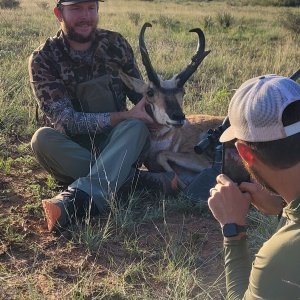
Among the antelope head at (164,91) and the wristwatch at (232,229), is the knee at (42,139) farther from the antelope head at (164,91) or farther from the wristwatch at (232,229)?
the wristwatch at (232,229)

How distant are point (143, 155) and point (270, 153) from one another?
3372 mm

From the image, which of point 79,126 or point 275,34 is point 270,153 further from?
point 275,34

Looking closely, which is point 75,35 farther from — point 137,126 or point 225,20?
point 225,20

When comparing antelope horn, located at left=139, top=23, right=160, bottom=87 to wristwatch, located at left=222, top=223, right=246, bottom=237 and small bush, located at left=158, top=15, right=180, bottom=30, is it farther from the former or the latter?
small bush, located at left=158, top=15, right=180, bottom=30

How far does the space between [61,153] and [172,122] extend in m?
1.11

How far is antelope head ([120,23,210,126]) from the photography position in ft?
18.2

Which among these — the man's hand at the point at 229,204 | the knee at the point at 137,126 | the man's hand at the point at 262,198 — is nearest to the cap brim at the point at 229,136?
the man's hand at the point at 229,204

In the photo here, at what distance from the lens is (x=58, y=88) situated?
5.26 meters

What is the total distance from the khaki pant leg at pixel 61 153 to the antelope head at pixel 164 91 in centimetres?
88

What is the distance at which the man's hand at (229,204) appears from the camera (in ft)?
8.60

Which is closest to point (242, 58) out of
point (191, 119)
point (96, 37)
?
point (191, 119)

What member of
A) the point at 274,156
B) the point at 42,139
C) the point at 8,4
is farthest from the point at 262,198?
the point at 8,4

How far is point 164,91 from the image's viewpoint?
5.69m

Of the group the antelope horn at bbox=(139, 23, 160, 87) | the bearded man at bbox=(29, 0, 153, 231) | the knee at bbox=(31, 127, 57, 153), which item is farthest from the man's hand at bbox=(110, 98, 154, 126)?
the knee at bbox=(31, 127, 57, 153)
